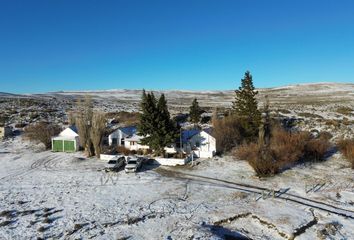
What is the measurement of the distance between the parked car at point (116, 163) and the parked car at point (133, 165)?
3.69 feet

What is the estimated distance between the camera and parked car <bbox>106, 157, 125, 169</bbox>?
1277 inches

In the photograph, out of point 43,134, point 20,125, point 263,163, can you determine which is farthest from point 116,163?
point 20,125

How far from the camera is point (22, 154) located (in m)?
42.1

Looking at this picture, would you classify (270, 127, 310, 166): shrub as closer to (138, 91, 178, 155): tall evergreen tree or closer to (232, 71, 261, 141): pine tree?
(232, 71, 261, 141): pine tree

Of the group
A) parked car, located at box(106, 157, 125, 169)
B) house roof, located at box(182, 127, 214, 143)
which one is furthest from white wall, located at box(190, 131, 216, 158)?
parked car, located at box(106, 157, 125, 169)

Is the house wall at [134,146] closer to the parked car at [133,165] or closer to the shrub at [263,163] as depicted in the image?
the parked car at [133,165]

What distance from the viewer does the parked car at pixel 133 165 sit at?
31.9m

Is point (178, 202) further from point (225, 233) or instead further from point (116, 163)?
point (116, 163)

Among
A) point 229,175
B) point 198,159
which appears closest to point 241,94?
point 198,159

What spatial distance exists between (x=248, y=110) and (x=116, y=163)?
1872 cm

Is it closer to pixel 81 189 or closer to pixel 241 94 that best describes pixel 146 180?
pixel 81 189

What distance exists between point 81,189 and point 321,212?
709 inches

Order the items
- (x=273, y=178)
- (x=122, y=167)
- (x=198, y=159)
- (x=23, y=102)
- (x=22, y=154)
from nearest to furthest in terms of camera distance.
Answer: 1. (x=273, y=178)
2. (x=122, y=167)
3. (x=198, y=159)
4. (x=22, y=154)
5. (x=23, y=102)

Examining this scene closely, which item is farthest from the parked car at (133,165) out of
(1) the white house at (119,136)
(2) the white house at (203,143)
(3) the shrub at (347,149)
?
(3) the shrub at (347,149)
